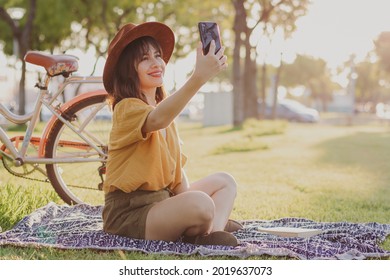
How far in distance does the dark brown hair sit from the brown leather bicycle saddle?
119 centimetres

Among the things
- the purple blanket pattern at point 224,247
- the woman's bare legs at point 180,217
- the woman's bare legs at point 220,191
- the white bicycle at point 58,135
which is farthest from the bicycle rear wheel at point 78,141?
the woman's bare legs at point 180,217

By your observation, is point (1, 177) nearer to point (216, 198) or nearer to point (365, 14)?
point (216, 198)

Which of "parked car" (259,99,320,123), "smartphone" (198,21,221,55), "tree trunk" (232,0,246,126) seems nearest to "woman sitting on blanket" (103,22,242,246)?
"smartphone" (198,21,221,55)

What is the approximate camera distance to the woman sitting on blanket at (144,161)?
3719 millimetres

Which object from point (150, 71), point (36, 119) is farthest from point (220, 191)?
point (36, 119)

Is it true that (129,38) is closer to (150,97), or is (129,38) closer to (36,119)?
(150,97)

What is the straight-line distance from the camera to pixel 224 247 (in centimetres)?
372

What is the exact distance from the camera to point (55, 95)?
510 cm

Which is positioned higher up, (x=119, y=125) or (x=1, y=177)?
(x=119, y=125)

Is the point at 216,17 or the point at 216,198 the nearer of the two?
the point at 216,198

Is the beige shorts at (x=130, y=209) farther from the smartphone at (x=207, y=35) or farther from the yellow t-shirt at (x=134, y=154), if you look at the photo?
the smartphone at (x=207, y=35)

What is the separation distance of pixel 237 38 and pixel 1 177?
1348cm

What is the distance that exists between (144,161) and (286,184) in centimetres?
379
